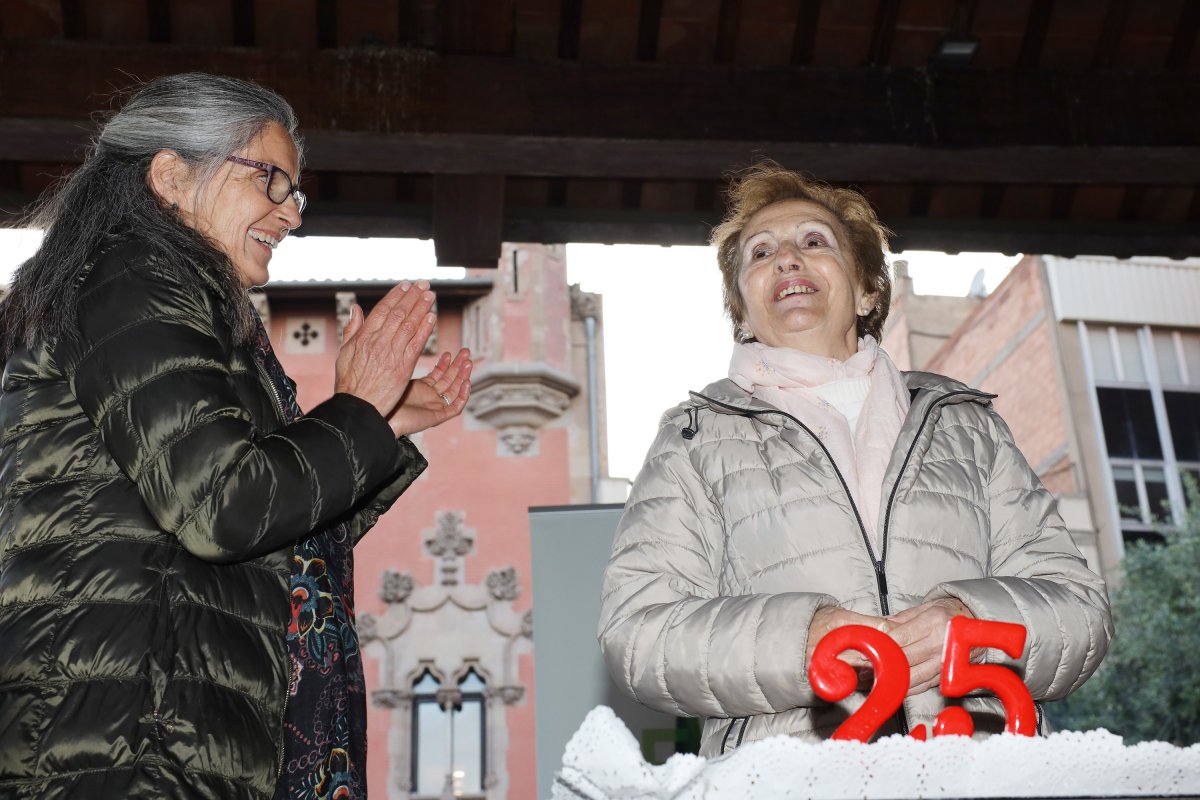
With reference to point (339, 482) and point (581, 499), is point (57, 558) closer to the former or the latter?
point (339, 482)

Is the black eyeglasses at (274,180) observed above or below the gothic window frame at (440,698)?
below

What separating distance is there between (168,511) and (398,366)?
0.50m

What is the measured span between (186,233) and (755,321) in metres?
1.03

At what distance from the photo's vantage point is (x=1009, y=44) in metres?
3.68

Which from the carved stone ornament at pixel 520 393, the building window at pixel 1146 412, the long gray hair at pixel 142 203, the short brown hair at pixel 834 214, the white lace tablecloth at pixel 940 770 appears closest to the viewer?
the white lace tablecloth at pixel 940 770

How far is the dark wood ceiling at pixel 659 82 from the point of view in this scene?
347 centimetres

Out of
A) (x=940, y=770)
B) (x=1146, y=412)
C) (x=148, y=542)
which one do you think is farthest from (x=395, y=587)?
(x=940, y=770)

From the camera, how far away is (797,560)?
197cm

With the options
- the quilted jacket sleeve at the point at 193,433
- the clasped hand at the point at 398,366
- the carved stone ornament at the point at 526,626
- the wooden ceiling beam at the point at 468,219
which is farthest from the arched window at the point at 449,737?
the quilted jacket sleeve at the point at 193,433

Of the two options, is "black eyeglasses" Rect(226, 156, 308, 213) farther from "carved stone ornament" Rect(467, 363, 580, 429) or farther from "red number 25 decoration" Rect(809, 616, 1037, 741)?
"carved stone ornament" Rect(467, 363, 580, 429)

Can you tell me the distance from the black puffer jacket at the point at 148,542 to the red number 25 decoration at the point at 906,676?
767 mm

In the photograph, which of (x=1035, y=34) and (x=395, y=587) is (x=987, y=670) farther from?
(x=395, y=587)

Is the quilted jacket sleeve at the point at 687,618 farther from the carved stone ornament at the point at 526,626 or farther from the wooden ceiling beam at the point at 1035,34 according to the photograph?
the carved stone ornament at the point at 526,626

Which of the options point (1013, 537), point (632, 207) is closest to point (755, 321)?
point (1013, 537)
